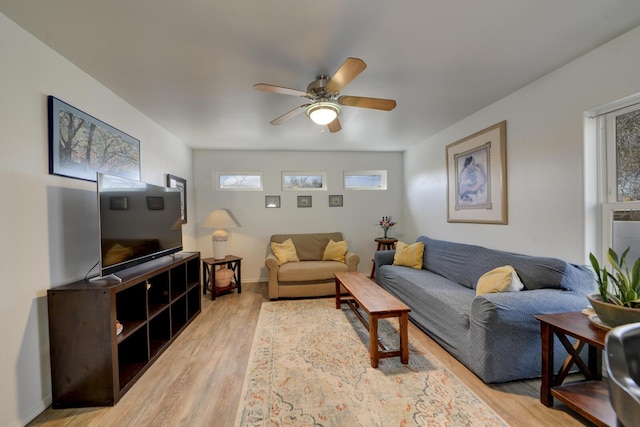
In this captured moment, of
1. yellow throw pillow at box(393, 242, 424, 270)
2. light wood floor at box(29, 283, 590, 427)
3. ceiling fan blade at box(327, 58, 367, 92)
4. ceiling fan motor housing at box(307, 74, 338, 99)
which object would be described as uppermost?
ceiling fan motor housing at box(307, 74, 338, 99)

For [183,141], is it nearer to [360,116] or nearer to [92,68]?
[92,68]

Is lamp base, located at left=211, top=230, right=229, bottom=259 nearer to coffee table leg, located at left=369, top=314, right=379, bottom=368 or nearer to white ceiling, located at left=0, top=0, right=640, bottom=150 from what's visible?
white ceiling, located at left=0, top=0, right=640, bottom=150

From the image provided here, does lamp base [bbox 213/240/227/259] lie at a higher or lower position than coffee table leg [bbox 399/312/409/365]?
higher

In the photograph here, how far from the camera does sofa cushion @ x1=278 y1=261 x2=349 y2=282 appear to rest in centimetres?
371

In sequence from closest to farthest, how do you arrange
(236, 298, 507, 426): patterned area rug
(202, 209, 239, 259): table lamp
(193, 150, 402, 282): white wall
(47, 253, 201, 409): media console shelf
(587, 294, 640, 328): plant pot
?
(587, 294, 640, 328): plant pot, (236, 298, 507, 426): patterned area rug, (47, 253, 201, 409): media console shelf, (202, 209, 239, 259): table lamp, (193, 150, 402, 282): white wall

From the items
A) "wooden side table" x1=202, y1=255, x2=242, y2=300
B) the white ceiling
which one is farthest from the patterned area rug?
the white ceiling

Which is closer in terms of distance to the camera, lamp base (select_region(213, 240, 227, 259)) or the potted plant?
the potted plant

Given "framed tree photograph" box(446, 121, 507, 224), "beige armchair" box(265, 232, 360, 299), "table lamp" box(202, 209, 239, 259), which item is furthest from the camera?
"table lamp" box(202, 209, 239, 259)

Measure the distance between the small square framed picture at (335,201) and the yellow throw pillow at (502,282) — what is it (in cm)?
295

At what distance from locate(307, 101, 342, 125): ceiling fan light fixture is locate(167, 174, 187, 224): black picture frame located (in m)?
2.40

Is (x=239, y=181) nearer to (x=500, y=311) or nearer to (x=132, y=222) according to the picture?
(x=132, y=222)

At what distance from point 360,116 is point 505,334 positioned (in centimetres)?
252

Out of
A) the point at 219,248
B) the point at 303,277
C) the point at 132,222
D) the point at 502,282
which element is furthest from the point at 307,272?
the point at 502,282

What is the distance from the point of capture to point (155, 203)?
2.50 metres
